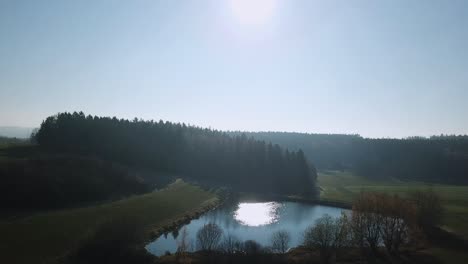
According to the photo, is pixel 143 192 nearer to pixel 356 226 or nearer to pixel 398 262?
pixel 356 226

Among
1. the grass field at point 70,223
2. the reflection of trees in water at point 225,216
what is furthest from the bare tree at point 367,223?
the grass field at point 70,223

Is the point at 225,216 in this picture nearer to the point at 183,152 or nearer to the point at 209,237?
the point at 209,237


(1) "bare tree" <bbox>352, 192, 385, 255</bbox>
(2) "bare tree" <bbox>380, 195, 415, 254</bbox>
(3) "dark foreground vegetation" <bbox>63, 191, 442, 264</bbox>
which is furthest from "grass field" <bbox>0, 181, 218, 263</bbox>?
(2) "bare tree" <bbox>380, 195, 415, 254</bbox>

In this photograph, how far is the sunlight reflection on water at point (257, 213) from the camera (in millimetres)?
70438

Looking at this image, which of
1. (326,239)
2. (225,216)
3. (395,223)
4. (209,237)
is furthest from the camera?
(225,216)

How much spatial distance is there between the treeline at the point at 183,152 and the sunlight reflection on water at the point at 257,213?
23.4 m

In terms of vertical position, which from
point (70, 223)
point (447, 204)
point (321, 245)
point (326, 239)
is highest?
point (326, 239)

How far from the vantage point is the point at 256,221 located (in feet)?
232

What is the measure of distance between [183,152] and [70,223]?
74308 millimetres

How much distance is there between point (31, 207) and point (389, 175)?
15352cm

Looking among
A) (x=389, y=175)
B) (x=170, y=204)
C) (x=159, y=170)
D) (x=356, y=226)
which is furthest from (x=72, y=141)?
(x=389, y=175)

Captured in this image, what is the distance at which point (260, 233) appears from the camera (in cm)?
6131

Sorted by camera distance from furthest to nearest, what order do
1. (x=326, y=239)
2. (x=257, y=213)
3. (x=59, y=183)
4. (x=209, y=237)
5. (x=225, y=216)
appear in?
1. (x=257, y=213)
2. (x=225, y=216)
3. (x=59, y=183)
4. (x=209, y=237)
5. (x=326, y=239)

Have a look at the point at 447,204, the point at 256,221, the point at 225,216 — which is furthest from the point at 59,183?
the point at 447,204
